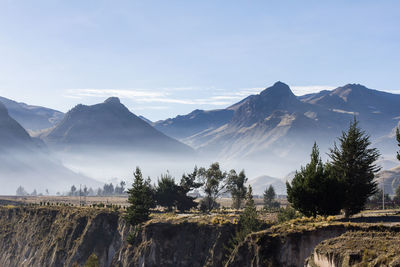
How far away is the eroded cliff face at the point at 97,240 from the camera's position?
70.9 meters

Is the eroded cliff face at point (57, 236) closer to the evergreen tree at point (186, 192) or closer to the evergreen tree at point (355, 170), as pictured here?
the evergreen tree at point (186, 192)

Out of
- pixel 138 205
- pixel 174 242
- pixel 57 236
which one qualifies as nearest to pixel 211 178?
pixel 138 205

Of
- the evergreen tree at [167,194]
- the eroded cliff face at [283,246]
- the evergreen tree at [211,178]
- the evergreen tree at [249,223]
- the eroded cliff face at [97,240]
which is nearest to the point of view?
the eroded cliff face at [283,246]

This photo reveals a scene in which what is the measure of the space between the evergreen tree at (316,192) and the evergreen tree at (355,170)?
1575 mm

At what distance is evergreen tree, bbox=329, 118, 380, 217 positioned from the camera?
2028 inches

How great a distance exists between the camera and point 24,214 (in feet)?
406

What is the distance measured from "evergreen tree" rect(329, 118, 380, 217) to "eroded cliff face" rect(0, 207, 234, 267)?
22.7 meters

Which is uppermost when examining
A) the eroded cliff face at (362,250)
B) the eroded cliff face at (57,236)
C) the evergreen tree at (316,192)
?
the evergreen tree at (316,192)

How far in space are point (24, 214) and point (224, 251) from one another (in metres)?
79.1

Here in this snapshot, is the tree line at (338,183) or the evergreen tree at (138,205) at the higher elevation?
the tree line at (338,183)

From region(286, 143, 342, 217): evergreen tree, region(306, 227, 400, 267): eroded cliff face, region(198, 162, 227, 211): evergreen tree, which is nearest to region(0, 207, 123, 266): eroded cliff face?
region(198, 162, 227, 211): evergreen tree

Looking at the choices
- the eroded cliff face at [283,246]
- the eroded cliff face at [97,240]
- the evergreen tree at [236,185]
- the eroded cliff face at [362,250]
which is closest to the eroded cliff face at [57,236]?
the eroded cliff face at [97,240]

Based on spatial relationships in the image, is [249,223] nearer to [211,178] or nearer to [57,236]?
[211,178]

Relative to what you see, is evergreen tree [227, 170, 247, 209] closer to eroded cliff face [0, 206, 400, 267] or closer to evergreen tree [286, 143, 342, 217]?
eroded cliff face [0, 206, 400, 267]
